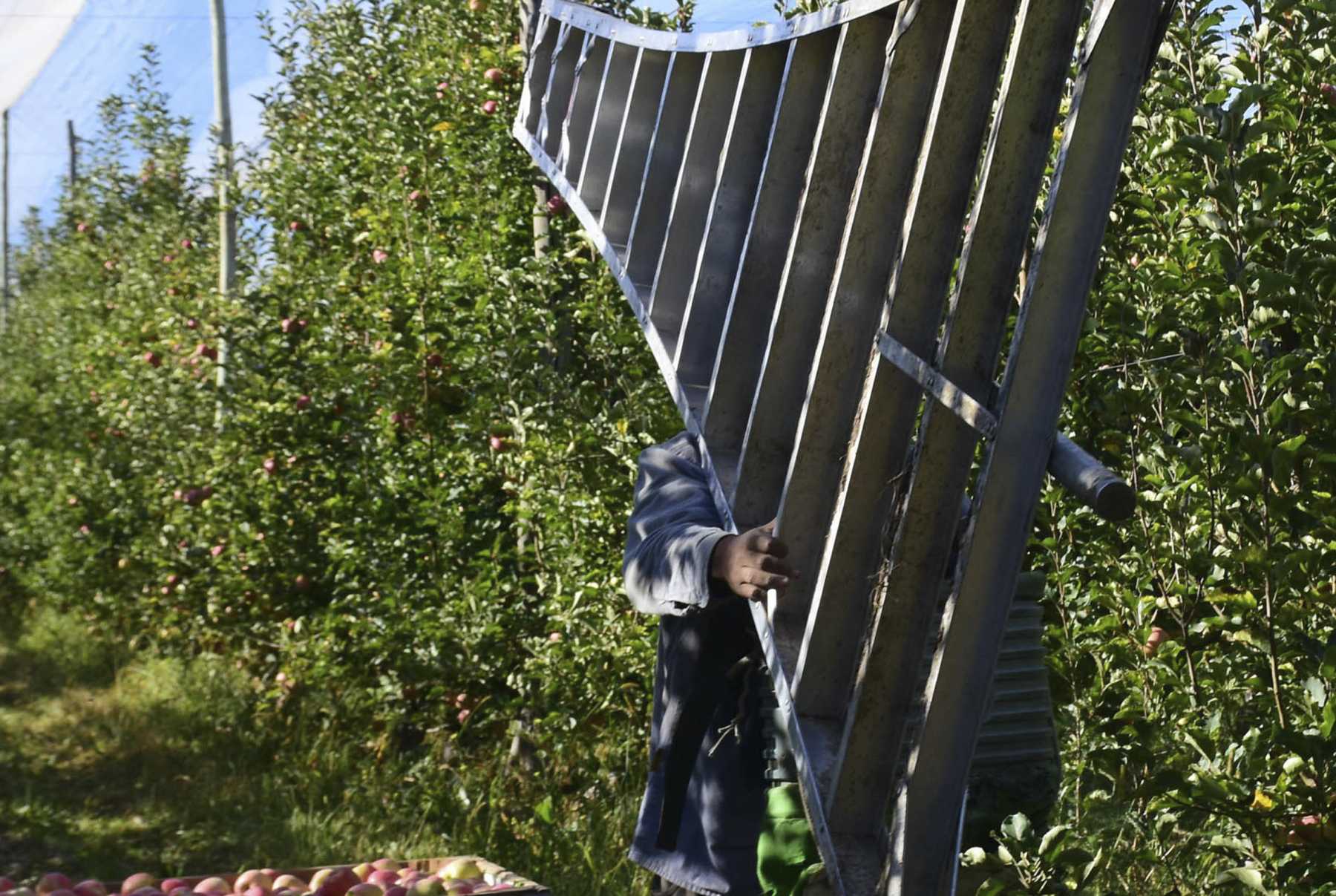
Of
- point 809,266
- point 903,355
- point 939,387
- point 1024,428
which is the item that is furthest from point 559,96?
point 1024,428

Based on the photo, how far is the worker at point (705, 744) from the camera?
2.14 meters

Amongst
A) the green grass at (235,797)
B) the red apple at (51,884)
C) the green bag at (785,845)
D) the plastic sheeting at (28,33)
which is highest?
the plastic sheeting at (28,33)

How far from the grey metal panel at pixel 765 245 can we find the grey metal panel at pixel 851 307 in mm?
307

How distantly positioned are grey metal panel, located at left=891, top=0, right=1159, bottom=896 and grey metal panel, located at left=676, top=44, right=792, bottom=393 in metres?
1.02

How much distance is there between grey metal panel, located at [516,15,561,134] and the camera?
416 cm

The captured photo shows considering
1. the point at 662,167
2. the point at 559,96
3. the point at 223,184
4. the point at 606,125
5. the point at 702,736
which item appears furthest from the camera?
the point at 223,184

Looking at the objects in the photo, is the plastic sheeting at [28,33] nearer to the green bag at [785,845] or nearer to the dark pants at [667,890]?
the dark pants at [667,890]

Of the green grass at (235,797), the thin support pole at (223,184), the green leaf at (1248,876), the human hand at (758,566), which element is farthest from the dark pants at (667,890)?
the thin support pole at (223,184)

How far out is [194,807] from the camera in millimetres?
5184

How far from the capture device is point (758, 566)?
1.80 metres

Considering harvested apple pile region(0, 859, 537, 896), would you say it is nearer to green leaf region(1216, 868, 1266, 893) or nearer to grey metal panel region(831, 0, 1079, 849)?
grey metal panel region(831, 0, 1079, 849)

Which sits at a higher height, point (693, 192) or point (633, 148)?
point (633, 148)

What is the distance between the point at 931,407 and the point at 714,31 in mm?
1345

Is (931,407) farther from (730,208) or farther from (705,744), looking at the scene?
(730,208)
